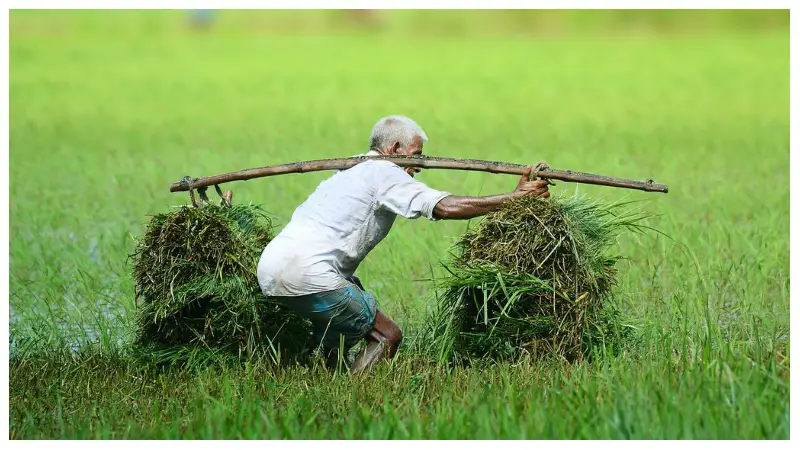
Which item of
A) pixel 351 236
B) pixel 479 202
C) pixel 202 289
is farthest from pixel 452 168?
pixel 202 289

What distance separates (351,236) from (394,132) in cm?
45

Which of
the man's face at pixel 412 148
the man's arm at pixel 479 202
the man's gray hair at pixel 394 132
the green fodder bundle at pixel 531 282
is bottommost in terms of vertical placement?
the green fodder bundle at pixel 531 282

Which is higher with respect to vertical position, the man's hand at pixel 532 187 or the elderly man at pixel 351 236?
the man's hand at pixel 532 187

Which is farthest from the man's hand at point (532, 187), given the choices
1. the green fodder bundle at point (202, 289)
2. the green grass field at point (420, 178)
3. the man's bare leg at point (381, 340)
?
the green fodder bundle at point (202, 289)

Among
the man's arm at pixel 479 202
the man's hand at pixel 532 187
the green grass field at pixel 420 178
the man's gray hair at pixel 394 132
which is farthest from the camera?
the man's gray hair at pixel 394 132

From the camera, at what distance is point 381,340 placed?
5137mm

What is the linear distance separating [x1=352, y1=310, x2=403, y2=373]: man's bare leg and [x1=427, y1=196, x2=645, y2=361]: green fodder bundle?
0.20 meters

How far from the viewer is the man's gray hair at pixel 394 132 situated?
5.09 metres

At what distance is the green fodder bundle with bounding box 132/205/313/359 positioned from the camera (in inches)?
203

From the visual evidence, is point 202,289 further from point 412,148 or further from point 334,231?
point 412,148

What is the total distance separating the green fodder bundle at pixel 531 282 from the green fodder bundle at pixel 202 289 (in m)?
0.77

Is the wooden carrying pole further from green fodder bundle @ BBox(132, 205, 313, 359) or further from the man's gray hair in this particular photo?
green fodder bundle @ BBox(132, 205, 313, 359)

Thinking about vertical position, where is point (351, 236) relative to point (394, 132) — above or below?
below

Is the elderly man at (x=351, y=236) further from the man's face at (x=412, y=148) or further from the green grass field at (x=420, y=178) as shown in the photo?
the green grass field at (x=420, y=178)
